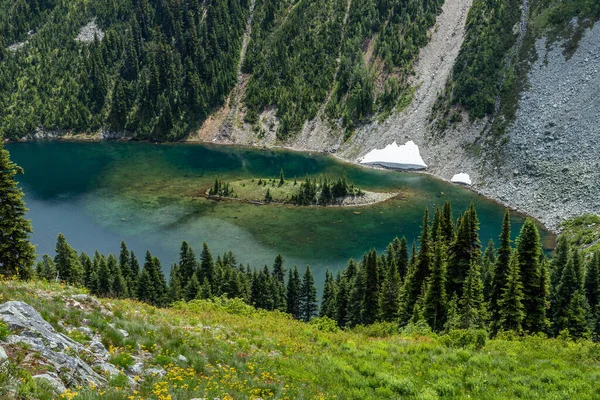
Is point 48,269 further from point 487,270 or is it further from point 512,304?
point 487,270

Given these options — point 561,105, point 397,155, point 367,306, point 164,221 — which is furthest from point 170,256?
point 561,105

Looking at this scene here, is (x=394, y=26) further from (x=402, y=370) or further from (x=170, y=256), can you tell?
(x=402, y=370)

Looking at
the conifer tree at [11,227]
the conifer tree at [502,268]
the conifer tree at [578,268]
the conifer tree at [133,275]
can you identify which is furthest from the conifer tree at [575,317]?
the conifer tree at [133,275]

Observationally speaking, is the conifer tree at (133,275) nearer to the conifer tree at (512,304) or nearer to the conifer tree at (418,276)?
the conifer tree at (418,276)

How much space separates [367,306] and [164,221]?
6550cm

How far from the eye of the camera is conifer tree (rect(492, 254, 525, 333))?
1671 inches

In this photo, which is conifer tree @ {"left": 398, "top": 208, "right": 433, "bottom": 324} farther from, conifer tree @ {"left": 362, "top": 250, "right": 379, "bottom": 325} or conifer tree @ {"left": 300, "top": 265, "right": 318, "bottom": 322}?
conifer tree @ {"left": 300, "top": 265, "right": 318, "bottom": 322}

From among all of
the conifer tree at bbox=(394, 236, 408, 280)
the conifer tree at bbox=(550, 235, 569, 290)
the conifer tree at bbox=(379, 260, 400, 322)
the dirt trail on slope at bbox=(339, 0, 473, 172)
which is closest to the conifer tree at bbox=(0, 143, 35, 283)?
the conifer tree at bbox=(379, 260, 400, 322)

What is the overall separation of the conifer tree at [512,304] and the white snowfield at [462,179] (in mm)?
97823

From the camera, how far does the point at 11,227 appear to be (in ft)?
144

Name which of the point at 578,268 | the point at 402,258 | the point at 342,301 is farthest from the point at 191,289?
the point at 578,268

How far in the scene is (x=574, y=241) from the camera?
89.1 m

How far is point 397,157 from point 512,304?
116078mm

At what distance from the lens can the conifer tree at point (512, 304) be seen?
42438 millimetres
